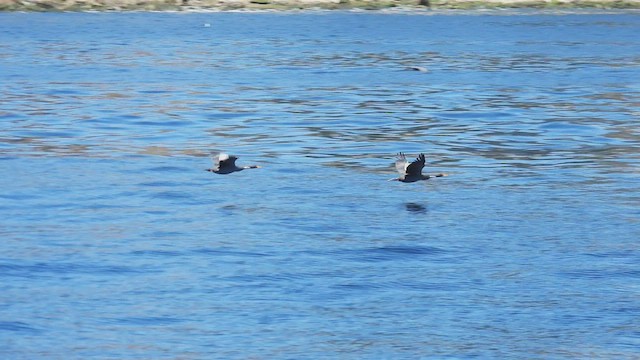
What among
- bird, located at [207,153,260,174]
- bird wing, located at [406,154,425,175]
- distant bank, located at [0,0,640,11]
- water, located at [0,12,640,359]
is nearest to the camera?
water, located at [0,12,640,359]

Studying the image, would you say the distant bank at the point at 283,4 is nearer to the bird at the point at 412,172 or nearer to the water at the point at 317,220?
the water at the point at 317,220

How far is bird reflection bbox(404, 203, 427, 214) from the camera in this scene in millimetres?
22422

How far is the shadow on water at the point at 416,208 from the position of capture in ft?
73.5

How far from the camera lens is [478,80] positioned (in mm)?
48406

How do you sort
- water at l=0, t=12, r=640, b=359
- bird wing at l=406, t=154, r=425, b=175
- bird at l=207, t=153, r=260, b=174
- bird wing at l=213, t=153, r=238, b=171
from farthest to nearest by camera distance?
bird at l=207, t=153, r=260, b=174 < bird wing at l=213, t=153, r=238, b=171 < bird wing at l=406, t=154, r=425, b=175 < water at l=0, t=12, r=640, b=359

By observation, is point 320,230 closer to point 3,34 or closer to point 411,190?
point 411,190

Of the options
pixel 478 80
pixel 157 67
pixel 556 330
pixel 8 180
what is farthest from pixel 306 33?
pixel 556 330

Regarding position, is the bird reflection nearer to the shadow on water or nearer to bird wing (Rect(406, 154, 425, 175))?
the shadow on water

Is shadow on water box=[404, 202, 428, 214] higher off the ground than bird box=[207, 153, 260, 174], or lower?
lower

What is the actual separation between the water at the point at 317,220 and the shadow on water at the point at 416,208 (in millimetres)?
95

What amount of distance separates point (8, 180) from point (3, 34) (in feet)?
181

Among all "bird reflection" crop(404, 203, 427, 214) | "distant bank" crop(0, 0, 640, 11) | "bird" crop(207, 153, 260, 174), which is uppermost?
"bird" crop(207, 153, 260, 174)

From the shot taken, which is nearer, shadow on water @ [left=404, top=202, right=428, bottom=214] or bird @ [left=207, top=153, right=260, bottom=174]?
shadow on water @ [left=404, top=202, right=428, bottom=214]

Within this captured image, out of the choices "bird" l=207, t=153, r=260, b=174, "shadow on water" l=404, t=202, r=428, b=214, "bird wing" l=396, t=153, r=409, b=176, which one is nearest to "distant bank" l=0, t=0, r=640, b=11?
"bird" l=207, t=153, r=260, b=174
